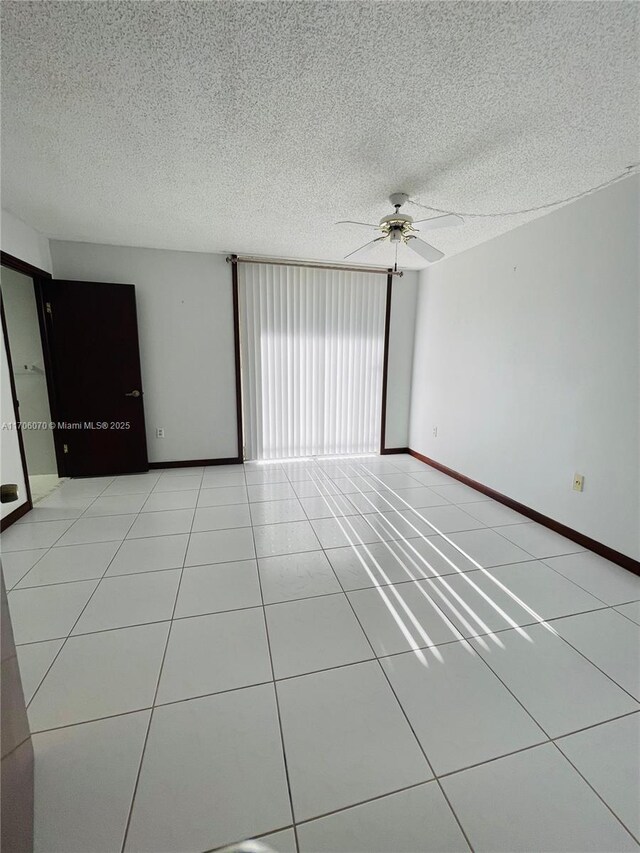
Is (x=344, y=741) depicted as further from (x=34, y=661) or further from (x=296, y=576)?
(x=34, y=661)

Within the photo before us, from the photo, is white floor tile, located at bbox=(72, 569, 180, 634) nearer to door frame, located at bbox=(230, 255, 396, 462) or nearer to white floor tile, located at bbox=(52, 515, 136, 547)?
white floor tile, located at bbox=(52, 515, 136, 547)

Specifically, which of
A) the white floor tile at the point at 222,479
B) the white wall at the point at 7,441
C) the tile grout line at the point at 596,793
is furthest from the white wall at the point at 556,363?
the white wall at the point at 7,441

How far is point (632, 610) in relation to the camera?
182 centimetres

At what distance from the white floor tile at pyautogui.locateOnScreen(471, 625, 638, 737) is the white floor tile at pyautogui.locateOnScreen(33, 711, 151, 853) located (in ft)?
4.70

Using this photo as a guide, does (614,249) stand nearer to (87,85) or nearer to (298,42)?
(298,42)

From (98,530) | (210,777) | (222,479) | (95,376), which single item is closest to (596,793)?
(210,777)

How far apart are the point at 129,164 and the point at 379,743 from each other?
3236 mm

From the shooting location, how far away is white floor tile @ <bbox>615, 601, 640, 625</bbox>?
1.76 m

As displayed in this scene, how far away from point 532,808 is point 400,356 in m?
4.26

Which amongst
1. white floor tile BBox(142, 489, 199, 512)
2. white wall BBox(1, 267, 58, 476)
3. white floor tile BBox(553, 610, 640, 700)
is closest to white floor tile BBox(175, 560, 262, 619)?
white floor tile BBox(142, 489, 199, 512)

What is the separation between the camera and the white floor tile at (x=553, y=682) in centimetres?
127

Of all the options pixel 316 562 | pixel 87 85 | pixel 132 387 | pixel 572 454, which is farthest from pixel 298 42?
pixel 132 387

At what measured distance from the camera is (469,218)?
279 centimetres

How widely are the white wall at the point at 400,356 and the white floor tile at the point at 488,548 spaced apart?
2.32 metres
